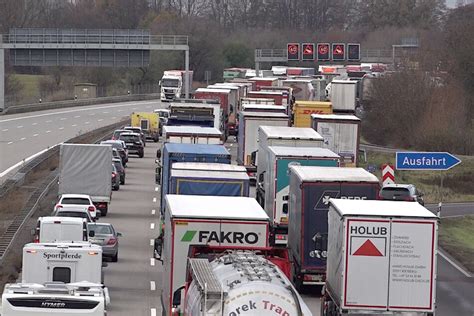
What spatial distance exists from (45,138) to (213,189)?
53.0 metres

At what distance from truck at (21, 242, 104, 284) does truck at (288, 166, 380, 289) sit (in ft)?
17.2

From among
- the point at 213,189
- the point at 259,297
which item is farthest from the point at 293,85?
the point at 259,297

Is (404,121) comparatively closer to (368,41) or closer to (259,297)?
(259,297)

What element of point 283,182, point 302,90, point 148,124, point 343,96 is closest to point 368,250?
point 283,182

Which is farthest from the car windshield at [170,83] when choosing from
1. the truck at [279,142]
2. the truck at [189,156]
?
the truck at [189,156]

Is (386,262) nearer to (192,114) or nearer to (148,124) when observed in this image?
(192,114)

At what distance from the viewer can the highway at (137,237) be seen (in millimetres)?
27406

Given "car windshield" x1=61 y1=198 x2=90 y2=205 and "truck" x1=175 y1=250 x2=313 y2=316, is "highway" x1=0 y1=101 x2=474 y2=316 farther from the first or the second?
"truck" x1=175 y1=250 x2=313 y2=316

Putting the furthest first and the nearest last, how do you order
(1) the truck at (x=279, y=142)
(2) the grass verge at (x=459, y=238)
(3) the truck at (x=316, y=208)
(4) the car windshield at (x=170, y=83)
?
1. (4) the car windshield at (x=170, y=83)
2. (1) the truck at (x=279, y=142)
3. (2) the grass verge at (x=459, y=238)
4. (3) the truck at (x=316, y=208)

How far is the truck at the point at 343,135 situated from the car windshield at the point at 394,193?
3606mm

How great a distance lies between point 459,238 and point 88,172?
11.9m

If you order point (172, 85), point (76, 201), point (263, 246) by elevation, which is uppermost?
point (263, 246)

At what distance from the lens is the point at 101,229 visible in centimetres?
3225

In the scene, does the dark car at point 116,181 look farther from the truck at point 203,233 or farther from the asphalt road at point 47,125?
the truck at point 203,233
